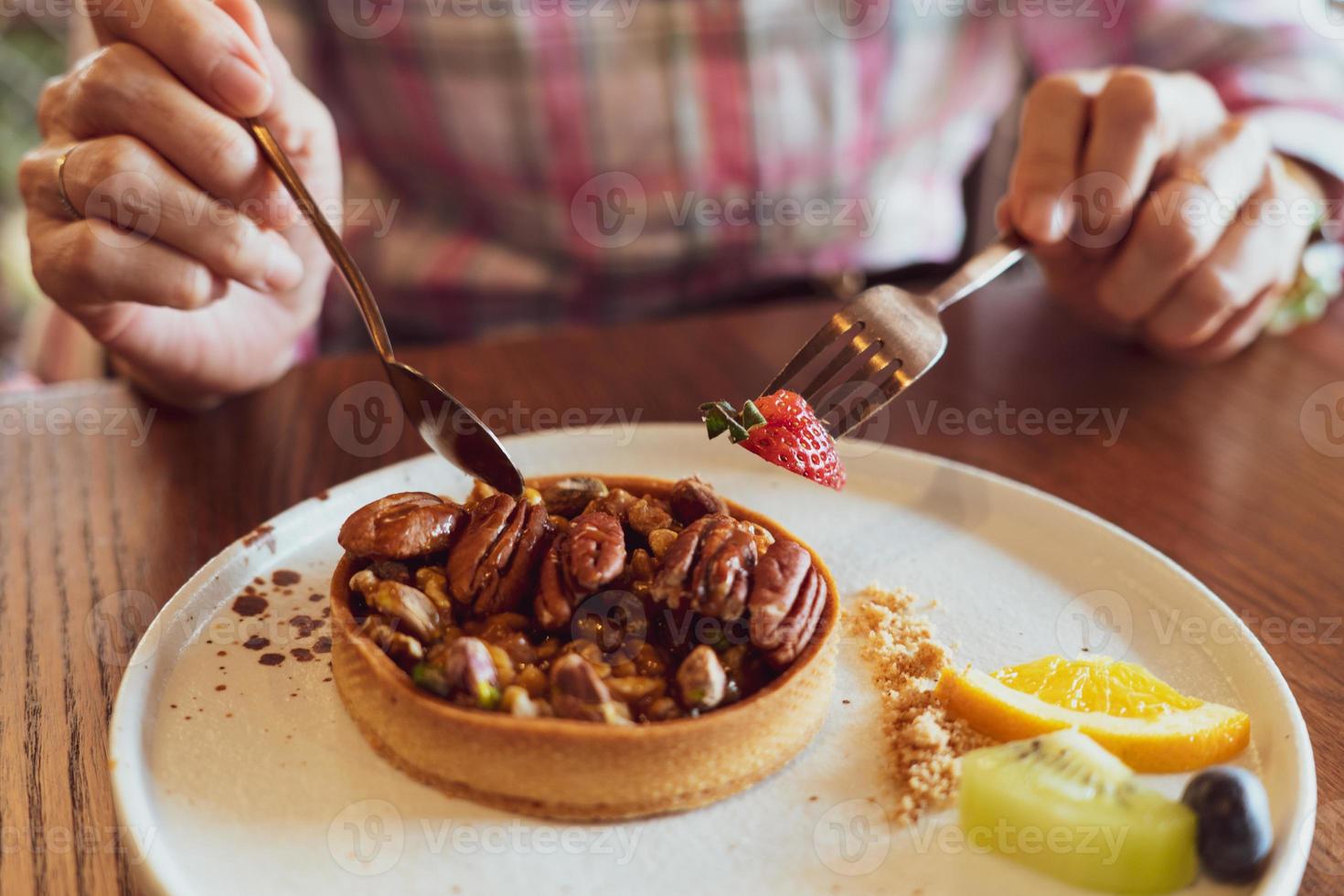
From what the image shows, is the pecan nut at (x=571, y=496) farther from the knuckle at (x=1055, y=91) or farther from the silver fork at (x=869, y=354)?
the knuckle at (x=1055, y=91)

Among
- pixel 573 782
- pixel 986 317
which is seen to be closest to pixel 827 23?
pixel 986 317

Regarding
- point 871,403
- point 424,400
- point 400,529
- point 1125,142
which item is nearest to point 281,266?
point 424,400

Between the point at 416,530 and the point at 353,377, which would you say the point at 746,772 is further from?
the point at 353,377

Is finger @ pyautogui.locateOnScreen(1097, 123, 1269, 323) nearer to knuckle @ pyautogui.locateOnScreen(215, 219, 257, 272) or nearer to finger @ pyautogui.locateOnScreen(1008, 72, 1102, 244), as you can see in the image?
finger @ pyautogui.locateOnScreen(1008, 72, 1102, 244)

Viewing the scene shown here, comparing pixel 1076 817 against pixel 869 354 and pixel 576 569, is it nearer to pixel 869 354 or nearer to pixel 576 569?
pixel 576 569

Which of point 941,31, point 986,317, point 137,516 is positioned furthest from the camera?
point 941,31

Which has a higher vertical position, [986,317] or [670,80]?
[670,80]

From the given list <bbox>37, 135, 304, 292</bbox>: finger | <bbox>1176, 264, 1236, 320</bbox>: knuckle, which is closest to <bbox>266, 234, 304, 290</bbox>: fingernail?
<bbox>37, 135, 304, 292</bbox>: finger

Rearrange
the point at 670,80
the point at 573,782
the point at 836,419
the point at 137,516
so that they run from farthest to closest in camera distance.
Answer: the point at 670,80 → the point at 137,516 → the point at 836,419 → the point at 573,782
